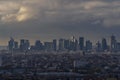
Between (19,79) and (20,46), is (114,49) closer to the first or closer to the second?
(20,46)

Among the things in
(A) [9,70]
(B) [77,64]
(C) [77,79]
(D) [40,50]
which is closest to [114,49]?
(D) [40,50]

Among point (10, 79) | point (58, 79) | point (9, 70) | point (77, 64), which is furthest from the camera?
point (77, 64)

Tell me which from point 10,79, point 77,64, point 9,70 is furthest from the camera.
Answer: point 77,64

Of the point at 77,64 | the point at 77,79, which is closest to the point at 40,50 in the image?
the point at 77,64

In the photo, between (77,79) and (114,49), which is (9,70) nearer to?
(77,79)

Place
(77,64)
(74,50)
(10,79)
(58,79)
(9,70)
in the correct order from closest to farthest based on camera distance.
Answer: (10,79) < (58,79) < (9,70) < (77,64) < (74,50)

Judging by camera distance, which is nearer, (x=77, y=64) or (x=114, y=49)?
(x=77, y=64)

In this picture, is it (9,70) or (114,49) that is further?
(114,49)
